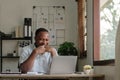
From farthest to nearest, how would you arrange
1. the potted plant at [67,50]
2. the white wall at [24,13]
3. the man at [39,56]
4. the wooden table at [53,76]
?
the white wall at [24,13], the potted plant at [67,50], the man at [39,56], the wooden table at [53,76]

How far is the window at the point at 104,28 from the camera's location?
11.8 ft

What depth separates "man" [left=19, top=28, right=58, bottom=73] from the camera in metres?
3.52

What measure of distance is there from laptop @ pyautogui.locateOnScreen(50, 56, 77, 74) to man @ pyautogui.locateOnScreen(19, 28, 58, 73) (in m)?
0.33

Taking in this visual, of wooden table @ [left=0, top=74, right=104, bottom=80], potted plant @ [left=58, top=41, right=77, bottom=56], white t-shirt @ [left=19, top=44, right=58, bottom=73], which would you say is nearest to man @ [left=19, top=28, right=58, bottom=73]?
white t-shirt @ [left=19, top=44, right=58, bottom=73]

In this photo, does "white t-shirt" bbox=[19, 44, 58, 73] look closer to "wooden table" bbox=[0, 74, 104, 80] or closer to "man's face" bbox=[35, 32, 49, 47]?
"man's face" bbox=[35, 32, 49, 47]

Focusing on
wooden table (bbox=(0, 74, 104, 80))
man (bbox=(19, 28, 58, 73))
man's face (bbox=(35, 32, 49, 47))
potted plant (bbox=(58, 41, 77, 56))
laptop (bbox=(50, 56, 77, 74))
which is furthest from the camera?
potted plant (bbox=(58, 41, 77, 56))

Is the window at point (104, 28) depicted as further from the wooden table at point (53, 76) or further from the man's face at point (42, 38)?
the man's face at point (42, 38)

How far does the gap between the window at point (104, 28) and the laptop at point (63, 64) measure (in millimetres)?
569

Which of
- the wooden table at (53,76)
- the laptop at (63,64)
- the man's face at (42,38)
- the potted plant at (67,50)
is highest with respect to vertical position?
the man's face at (42,38)

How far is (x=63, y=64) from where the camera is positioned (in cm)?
324

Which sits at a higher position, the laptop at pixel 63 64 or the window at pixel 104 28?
the window at pixel 104 28

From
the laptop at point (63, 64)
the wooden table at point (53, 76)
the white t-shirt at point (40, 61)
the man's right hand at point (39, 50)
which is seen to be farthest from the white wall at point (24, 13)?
the wooden table at point (53, 76)

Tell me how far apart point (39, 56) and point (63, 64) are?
56 cm

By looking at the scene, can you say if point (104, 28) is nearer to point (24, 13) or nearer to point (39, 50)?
point (39, 50)
